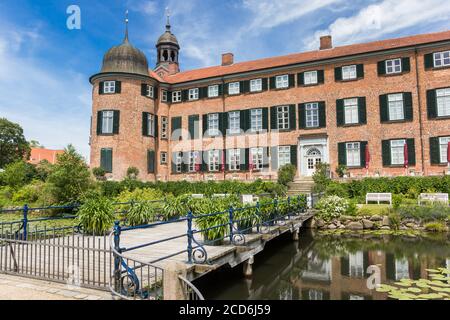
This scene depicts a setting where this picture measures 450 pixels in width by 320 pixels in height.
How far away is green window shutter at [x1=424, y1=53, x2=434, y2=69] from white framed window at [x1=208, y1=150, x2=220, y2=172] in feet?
52.8

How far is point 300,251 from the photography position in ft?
40.1

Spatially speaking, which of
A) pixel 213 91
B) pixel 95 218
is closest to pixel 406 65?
pixel 213 91

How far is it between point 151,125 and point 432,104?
21.3m

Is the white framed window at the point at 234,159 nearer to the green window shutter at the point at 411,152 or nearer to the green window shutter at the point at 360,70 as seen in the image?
the green window shutter at the point at 360,70

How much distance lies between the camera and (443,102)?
21.0 m

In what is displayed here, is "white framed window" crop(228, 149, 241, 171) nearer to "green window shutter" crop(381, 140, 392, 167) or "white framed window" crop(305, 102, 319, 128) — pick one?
"white framed window" crop(305, 102, 319, 128)

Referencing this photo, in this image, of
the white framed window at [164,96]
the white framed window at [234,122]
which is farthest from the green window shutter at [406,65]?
the white framed window at [164,96]

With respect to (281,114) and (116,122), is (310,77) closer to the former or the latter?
(281,114)

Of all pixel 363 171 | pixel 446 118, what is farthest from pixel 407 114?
pixel 363 171

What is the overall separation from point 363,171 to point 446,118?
5.88 meters

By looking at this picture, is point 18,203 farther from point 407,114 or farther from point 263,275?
point 407,114

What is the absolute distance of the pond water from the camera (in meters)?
7.77

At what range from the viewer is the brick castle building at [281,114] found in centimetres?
2158

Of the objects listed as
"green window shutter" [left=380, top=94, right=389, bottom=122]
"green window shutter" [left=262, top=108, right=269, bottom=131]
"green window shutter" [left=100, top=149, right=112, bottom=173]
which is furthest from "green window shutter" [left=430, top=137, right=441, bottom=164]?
"green window shutter" [left=100, top=149, right=112, bottom=173]
